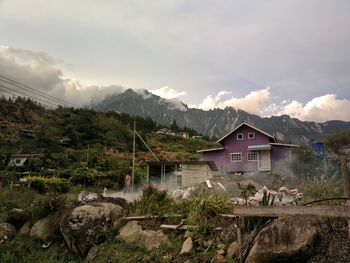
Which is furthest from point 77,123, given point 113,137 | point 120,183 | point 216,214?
point 216,214

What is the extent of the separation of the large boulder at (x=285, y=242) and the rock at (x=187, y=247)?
145 centimetres

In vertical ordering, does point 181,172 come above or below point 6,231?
above

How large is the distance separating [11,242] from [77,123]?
135 ft

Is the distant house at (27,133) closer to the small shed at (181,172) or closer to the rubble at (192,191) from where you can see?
the small shed at (181,172)

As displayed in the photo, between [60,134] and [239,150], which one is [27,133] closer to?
[60,134]

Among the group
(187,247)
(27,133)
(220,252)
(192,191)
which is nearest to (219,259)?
(220,252)

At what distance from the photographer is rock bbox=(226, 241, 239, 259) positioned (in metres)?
7.00

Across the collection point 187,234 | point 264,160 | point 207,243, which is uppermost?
point 264,160

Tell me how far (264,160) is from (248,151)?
1.78 meters

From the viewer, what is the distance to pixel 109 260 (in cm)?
836

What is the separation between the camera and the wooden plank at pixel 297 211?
603cm

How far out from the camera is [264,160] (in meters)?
32.6

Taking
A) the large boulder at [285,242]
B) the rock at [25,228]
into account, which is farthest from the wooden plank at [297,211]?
the rock at [25,228]

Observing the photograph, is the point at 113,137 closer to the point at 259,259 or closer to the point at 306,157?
the point at 306,157
